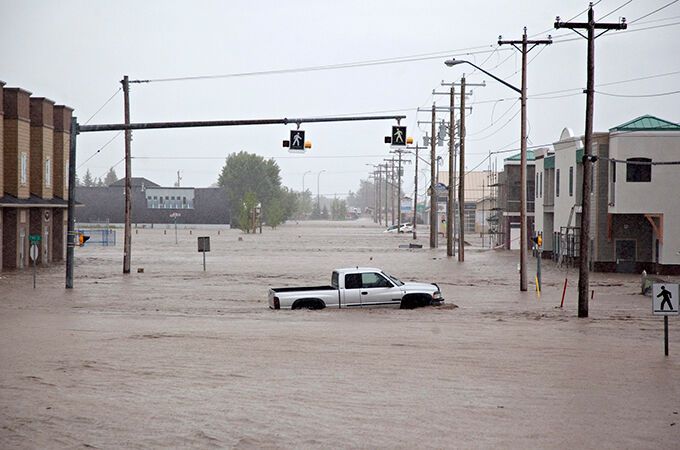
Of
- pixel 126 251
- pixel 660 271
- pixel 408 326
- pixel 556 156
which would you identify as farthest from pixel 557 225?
pixel 408 326

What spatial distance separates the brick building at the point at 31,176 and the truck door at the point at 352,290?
23886 mm

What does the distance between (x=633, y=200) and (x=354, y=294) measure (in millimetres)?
24651

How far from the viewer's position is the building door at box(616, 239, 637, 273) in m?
49.7

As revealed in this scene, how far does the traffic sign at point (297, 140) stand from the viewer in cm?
3197

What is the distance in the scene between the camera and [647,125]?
48250mm

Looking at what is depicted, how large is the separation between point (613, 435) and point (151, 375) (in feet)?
24.6

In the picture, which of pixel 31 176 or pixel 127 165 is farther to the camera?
pixel 31 176

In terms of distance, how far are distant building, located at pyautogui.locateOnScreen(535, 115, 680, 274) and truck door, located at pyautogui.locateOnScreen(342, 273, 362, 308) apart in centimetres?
2052

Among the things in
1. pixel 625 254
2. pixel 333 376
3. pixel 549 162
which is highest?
pixel 549 162

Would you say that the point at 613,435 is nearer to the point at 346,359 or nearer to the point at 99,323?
the point at 346,359

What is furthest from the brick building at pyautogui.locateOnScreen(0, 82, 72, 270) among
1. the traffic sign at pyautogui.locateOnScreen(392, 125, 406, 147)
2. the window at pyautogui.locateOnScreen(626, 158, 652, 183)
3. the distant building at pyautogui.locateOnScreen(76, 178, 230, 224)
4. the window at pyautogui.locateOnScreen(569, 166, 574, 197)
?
the distant building at pyautogui.locateOnScreen(76, 178, 230, 224)

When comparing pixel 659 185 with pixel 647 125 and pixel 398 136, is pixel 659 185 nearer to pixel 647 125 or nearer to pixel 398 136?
pixel 647 125

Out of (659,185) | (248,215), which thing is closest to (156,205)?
(248,215)

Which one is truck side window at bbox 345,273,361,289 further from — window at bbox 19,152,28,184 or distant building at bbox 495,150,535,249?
distant building at bbox 495,150,535,249
